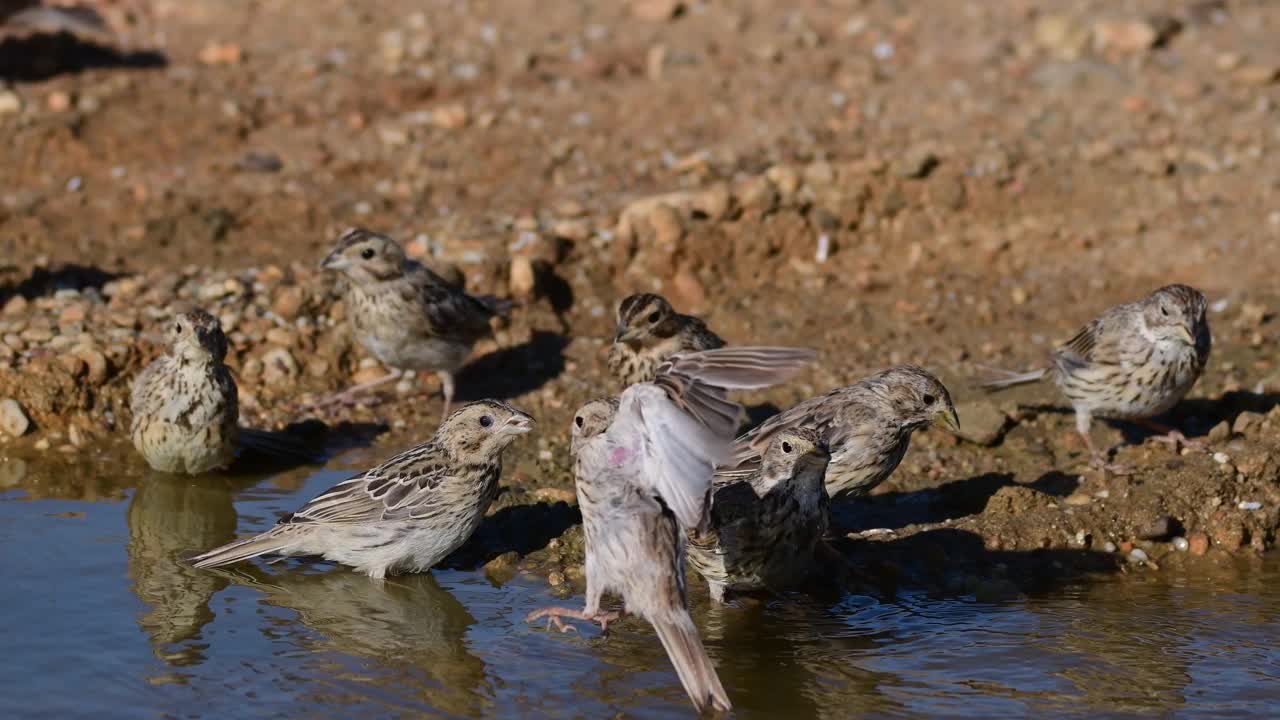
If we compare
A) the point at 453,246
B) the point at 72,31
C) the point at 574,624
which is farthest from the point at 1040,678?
the point at 72,31

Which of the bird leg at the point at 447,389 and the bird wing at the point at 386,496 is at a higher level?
the bird leg at the point at 447,389

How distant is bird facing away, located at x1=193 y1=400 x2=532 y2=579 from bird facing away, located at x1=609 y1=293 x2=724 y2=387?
1.53m

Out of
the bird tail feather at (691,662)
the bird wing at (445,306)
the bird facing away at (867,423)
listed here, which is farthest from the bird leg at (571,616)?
the bird wing at (445,306)

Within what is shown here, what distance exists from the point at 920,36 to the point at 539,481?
7224 mm

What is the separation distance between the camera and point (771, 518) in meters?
6.70

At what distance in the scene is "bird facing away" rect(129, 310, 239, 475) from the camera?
8.20 meters

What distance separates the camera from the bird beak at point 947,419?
7786mm

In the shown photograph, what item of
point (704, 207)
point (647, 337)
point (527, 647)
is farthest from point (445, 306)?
point (527, 647)

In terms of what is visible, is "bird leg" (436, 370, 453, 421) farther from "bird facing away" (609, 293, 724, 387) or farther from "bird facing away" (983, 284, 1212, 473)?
"bird facing away" (983, 284, 1212, 473)

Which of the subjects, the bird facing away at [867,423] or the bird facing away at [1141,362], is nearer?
the bird facing away at [867,423]

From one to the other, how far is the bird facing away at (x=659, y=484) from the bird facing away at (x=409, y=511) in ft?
2.74

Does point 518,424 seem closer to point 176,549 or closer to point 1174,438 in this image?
point 176,549

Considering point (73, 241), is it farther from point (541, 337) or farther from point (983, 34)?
point (983, 34)

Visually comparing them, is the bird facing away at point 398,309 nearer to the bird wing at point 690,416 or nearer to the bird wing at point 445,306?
the bird wing at point 445,306
